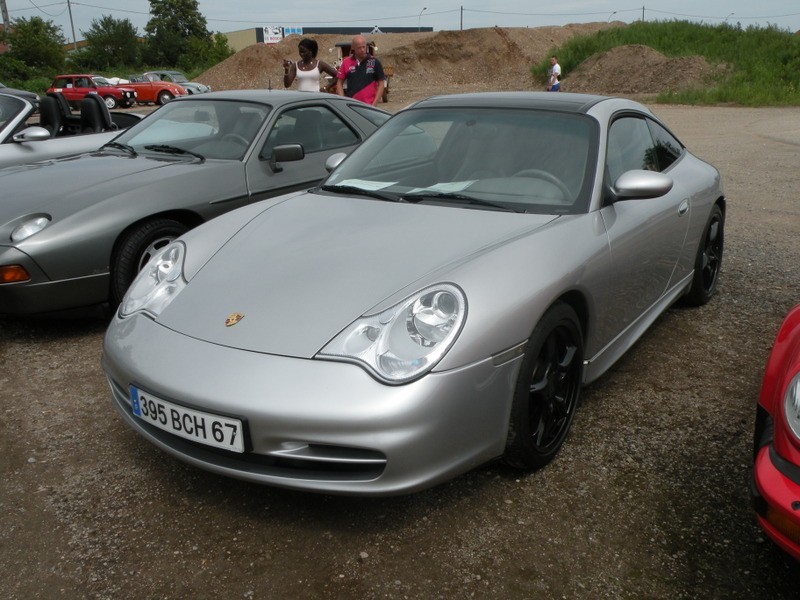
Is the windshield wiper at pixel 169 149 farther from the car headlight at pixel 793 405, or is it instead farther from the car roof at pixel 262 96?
the car headlight at pixel 793 405

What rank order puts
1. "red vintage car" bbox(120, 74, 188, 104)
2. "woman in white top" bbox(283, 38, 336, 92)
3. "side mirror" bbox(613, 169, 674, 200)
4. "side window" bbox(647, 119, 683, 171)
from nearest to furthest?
1. "side mirror" bbox(613, 169, 674, 200)
2. "side window" bbox(647, 119, 683, 171)
3. "woman in white top" bbox(283, 38, 336, 92)
4. "red vintage car" bbox(120, 74, 188, 104)

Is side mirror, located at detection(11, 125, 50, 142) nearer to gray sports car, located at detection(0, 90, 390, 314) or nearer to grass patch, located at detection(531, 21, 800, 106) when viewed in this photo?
gray sports car, located at detection(0, 90, 390, 314)

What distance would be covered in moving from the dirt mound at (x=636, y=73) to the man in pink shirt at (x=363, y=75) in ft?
73.4

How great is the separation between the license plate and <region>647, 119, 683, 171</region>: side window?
2801 millimetres

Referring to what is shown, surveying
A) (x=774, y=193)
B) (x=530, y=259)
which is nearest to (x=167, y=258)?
(x=530, y=259)

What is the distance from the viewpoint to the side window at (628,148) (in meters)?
3.39

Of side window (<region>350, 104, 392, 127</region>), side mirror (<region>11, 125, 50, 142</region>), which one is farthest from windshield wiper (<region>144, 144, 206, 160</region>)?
side window (<region>350, 104, 392, 127</region>)

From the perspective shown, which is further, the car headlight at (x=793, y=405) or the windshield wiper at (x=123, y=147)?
the windshield wiper at (x=123, y=147)

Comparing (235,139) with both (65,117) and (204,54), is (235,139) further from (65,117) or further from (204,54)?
(204,54)

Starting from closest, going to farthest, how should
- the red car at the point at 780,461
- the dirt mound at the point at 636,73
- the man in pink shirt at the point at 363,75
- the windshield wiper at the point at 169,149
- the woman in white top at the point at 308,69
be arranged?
1. the red car at the point at 780,461
2. the windshield wiper at the point at 169,149
3. the woman in white top at the point at 308,69
4. the man in pink shirt at the point at 363,75
5. the dirt mound at the point at 636,73

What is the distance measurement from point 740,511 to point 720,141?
12.6m

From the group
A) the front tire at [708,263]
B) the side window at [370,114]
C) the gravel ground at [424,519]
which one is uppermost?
the side window at [370,114]

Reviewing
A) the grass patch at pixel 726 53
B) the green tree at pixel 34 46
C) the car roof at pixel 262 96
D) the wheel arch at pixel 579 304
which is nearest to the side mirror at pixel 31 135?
the car roof at pixel 262 96

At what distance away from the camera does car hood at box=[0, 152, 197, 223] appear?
4133mm
